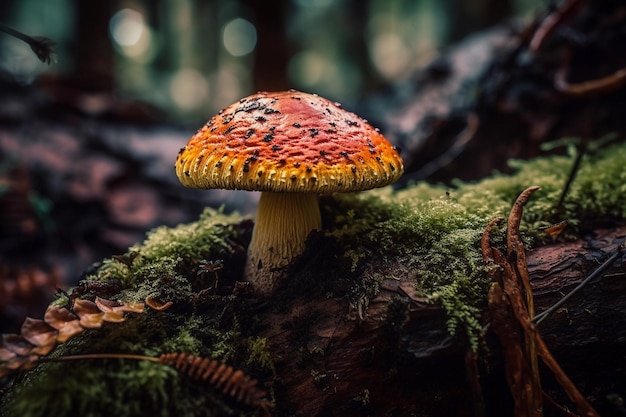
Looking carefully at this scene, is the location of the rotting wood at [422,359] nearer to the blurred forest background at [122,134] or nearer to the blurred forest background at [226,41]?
the blurred forest background at [122,134]

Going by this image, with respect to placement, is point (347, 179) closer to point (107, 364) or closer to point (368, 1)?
point (107, 364)

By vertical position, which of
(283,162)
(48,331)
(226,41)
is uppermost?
(226,41)

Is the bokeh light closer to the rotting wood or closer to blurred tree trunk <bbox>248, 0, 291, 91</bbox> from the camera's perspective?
blurred tree trunk <bbox>248, 0, 291, 91</bbox>

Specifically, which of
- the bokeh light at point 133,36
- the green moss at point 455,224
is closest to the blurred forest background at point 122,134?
the green moss at point 455,224

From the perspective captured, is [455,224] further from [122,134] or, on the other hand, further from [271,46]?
[271,46]

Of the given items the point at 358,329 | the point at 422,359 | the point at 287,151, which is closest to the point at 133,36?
the point at 287,151

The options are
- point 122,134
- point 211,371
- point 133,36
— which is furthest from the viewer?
point 133,36

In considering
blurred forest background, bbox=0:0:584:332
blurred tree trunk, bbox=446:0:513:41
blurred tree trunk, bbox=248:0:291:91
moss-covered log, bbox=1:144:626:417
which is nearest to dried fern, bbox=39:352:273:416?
moss-covered log, bbox=1:144:626:417
